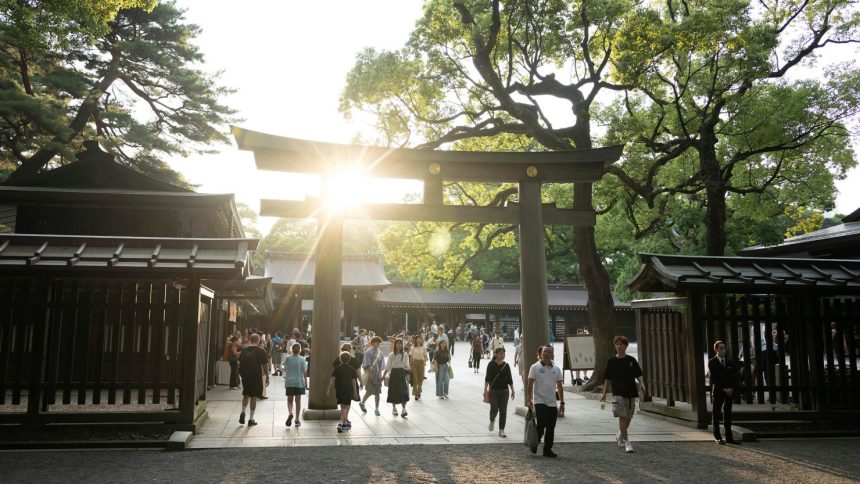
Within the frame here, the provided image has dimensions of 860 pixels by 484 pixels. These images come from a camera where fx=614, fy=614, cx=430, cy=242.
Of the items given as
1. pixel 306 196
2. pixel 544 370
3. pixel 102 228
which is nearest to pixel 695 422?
pixel 544 370

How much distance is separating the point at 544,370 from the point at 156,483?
17.4 ft

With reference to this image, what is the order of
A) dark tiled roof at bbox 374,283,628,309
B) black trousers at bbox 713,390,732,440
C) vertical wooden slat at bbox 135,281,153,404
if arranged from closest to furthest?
vertical wooden slat at bbox 135,281,153,404 < black trousers at bbox 713,390,732,440 < dark tiled roof at bbox 374,283,628,309

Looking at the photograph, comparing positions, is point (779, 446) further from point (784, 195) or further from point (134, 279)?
point (784, 195)

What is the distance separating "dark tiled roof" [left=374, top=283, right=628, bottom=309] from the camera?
42094mm

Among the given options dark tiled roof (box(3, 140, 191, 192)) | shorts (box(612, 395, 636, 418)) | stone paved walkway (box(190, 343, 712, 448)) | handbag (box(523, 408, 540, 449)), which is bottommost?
stone paved walkway (box(190, 343, 712, 448))

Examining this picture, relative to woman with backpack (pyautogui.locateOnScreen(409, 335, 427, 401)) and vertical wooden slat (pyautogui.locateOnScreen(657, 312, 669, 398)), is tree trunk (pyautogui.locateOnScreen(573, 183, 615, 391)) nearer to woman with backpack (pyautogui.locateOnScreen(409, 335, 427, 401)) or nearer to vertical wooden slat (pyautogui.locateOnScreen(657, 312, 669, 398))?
woman with backpack (pyautogui.locateOnScreen(409, 335, 427, 401))

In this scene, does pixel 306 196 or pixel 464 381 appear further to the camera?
pixel 464 381

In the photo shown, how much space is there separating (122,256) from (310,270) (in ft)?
102

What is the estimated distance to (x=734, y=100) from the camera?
16.9 m

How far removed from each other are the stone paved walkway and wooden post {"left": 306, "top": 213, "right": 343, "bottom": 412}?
0.65m

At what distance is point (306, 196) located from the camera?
12.3 metres

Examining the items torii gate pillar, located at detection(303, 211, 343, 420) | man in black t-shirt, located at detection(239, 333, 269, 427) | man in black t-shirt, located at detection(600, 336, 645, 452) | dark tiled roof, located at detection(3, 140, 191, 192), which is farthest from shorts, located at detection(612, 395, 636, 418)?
dark tiled roof, located at detection(3, 140, 191, 192)

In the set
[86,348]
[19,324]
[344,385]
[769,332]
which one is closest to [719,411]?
[769,332]

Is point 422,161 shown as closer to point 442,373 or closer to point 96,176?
point 442,373
